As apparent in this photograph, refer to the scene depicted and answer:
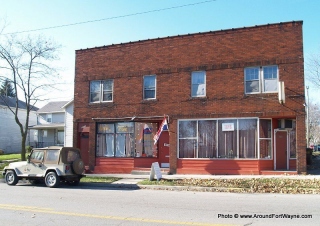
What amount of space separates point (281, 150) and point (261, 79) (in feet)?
13.0

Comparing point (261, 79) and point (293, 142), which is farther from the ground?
point (261, 79)

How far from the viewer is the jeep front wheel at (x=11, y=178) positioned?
1620cm

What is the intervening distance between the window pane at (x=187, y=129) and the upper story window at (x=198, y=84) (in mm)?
1621

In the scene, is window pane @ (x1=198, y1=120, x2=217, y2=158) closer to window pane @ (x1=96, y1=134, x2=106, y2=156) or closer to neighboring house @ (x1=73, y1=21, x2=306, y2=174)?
neighboring house @ (x1=73, y1=21, x2=306, y2=174)

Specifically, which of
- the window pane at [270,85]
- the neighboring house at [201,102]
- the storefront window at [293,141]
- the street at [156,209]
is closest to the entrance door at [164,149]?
→ the neighboring house at [201,102]

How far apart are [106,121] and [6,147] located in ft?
95.4

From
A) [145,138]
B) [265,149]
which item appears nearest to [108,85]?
[145,138]

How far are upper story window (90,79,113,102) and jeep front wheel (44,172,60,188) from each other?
7.47m

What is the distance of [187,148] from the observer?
1945cm

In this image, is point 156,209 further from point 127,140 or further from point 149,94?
point 127,140

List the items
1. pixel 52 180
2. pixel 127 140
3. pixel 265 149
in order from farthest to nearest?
1. pixel 127 140
2. pixel 265 149
3. pixel 52 180

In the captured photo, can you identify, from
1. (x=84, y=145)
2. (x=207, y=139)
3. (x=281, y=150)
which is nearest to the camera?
(x=281, y=150)

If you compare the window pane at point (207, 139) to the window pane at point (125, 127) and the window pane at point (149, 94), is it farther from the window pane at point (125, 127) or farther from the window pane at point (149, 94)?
the window pane at point (125, 127)

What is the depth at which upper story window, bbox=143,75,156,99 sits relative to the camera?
67.5 feet
